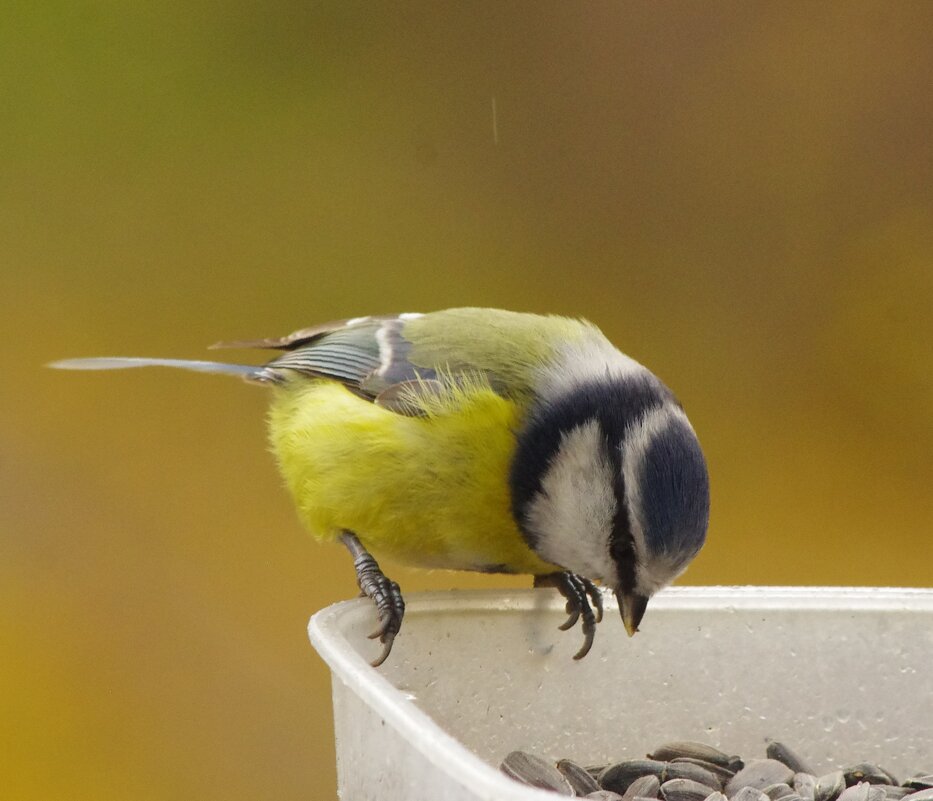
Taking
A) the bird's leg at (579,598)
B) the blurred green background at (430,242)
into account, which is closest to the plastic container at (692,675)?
the bird's leg at (579,598)

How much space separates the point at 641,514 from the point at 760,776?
23 cm

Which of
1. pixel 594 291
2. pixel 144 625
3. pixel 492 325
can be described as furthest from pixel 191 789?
pixel 594 291

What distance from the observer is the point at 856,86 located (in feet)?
5.64

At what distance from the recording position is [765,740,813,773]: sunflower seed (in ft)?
3.34

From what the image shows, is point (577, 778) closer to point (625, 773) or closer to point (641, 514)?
point (625, 773)

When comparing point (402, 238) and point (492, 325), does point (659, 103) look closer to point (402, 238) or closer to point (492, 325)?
point (402, 238)

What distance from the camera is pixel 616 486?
103 centimetres

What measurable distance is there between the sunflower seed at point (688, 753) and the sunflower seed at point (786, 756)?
4 cm

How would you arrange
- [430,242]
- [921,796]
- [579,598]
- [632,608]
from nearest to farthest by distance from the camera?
[921,796], [632,608], [579,598], [430,242]

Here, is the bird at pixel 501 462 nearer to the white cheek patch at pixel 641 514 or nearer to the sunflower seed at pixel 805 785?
the white cheek patch at pixel 641 514

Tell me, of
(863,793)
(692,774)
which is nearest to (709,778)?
(692,774)

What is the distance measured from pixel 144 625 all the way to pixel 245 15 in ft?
2.73

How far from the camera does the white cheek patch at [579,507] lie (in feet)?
3.42

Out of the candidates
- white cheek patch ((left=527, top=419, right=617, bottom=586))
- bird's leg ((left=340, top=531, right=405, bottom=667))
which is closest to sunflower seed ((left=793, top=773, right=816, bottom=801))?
white cheek patch ((left=527, top=419, right=617, bottom=586))
